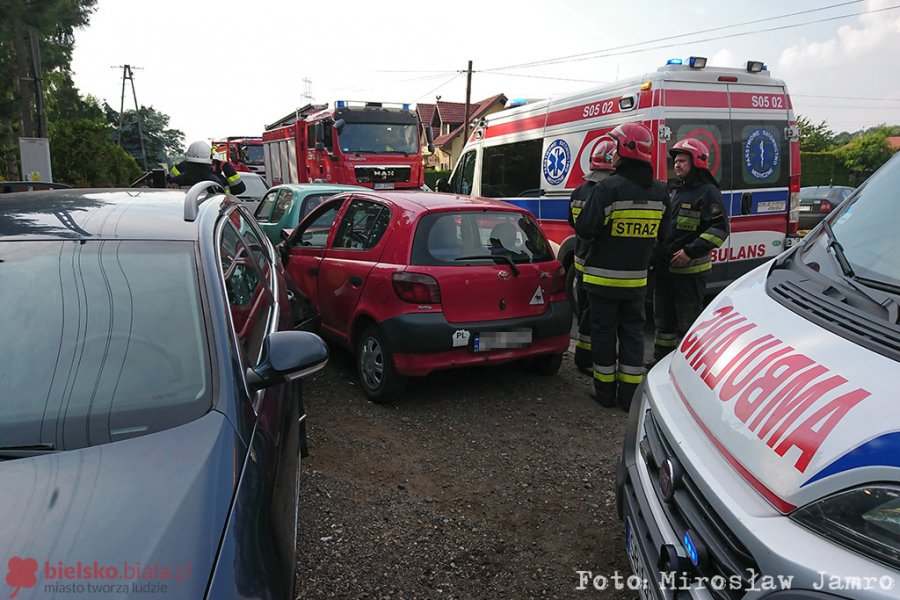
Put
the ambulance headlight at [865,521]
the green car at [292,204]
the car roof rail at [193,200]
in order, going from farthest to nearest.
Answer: the green car at [292,204]
the car roof rail at [193,200]
the ambulance headlight at [865,521]

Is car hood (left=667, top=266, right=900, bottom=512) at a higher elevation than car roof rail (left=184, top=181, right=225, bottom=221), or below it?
below

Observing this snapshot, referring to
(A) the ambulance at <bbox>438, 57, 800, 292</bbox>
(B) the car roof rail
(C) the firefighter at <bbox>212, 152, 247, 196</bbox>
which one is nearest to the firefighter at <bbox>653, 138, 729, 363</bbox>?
(A) the ambulance at <bbox>438, 57, 800, 292</bbox>

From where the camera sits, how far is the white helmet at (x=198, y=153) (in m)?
6.96

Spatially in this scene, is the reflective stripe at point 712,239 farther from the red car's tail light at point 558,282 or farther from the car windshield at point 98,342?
the car windshield at point 98,342

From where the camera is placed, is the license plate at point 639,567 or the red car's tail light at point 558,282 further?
the red car's tail light at point 558,282

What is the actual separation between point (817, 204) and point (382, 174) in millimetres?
9895

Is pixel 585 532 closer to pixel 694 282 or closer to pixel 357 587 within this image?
pixel 357 587

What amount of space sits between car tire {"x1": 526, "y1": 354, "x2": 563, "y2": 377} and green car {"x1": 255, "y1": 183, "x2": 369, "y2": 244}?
3.33 meters

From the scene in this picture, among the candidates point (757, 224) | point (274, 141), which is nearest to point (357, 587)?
point (757, 224)

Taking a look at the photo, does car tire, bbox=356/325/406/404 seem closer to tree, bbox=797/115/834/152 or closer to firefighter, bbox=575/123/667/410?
firefighter, bbox=575/123/667/410

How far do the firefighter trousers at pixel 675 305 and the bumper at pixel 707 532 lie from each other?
284 cm

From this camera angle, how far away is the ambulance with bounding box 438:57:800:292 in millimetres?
5887

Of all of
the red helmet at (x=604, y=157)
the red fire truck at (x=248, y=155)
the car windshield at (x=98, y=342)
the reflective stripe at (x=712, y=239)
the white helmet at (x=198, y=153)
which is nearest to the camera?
the car windshield at (x=98, y=342)

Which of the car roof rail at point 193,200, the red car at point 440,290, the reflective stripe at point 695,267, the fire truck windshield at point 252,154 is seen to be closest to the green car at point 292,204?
the red car at point 440,290
